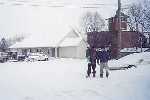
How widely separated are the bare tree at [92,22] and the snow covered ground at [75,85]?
97cm

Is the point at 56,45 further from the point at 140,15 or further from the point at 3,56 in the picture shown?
the point at 140,15

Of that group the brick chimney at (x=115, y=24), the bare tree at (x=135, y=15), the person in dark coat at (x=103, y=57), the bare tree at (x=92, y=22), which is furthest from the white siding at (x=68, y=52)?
the bare tree at (x=135, y=15)

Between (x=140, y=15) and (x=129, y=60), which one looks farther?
(x=129, y=60)

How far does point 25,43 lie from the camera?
7.75m

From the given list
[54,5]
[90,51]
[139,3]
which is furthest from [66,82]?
[139,3]

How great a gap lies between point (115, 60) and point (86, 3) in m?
3.24

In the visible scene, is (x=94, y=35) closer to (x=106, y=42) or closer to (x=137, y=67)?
(x=106, y=42)

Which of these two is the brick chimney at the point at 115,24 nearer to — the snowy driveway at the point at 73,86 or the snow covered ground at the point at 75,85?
the snow covered ground at the point at 75,85

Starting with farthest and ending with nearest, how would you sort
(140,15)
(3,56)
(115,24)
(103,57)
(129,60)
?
(129,60), (115,24), (103,57), (140,15), (3,56)

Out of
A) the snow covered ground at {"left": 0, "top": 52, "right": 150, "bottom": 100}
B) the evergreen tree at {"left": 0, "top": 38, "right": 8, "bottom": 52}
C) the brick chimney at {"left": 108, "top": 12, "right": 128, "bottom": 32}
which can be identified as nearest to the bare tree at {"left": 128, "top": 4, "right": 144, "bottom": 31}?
the brick chimney at {"left": 108, "top": 12, "right": 128, "bottom": 32}

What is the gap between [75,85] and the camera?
7395mm

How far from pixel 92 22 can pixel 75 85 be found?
4.67 ft

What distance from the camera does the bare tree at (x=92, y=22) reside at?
7.43 meters

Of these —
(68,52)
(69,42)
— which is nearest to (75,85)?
(68,52)
